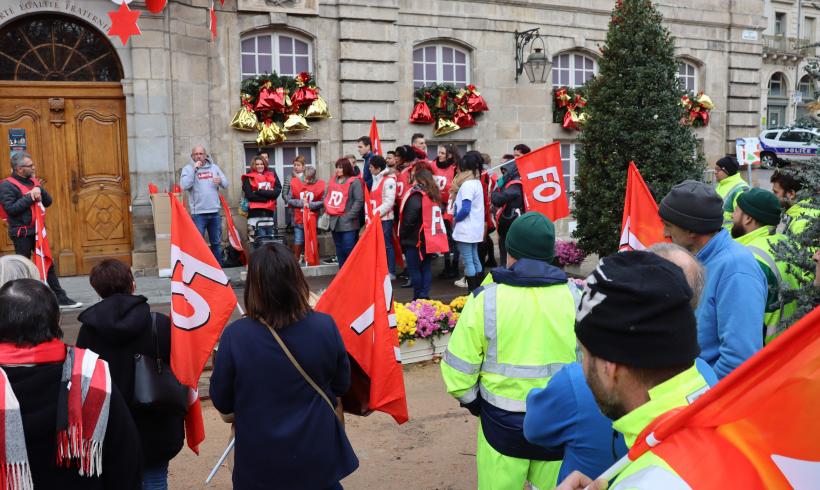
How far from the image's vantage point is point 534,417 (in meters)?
2.54

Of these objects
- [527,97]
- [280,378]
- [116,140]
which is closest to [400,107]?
[527,97]

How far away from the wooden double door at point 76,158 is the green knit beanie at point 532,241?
9.90m

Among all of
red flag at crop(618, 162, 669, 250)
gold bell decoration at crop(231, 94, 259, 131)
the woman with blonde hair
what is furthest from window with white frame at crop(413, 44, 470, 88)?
the woman with blonde hair

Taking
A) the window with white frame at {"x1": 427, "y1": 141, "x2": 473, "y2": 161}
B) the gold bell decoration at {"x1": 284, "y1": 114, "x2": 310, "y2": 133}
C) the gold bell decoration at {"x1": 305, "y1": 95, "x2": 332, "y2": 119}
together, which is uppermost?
the gold bell decoration at {"x1": 305, "y1": 95, "x2": 332, "y2": 119}

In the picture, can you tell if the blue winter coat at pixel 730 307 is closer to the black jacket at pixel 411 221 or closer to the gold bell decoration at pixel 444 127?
the black jacket at pixel 411 221

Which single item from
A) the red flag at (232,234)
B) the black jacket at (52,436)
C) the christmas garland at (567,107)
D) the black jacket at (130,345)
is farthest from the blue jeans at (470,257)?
the christmas garland at (567,107)

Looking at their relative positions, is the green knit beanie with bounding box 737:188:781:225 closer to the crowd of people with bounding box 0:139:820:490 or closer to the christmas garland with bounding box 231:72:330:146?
the crowd of people with bounding box 0:139:820:490

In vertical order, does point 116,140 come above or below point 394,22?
below

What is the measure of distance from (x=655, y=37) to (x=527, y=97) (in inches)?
268

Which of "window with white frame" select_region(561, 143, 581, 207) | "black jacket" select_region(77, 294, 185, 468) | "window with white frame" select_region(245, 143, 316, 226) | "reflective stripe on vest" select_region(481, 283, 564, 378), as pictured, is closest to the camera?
"reflective stripe on vest" select_region(481, 283, 564, 378)

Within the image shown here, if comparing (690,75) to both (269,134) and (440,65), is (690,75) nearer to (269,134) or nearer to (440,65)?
(440,65)

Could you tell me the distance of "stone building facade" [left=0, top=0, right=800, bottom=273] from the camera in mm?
11977

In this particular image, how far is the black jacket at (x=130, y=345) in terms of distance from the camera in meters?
3.60

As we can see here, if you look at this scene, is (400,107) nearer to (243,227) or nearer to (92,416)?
(243,227)
